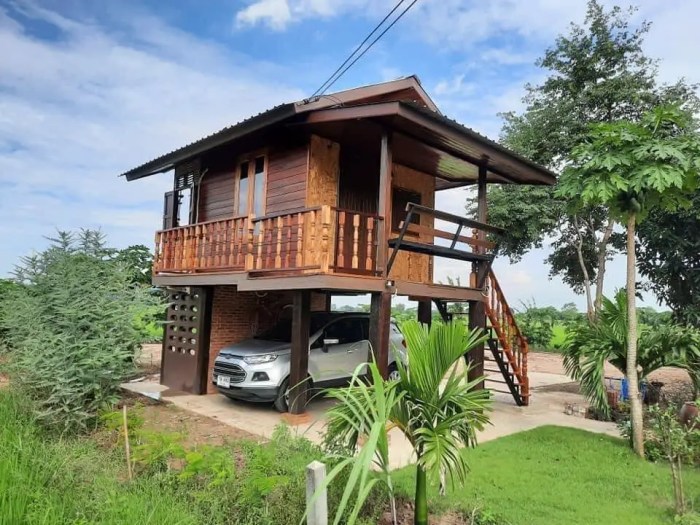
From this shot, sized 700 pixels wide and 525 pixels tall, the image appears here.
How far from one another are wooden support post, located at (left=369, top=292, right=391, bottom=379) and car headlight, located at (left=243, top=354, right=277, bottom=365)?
1.91 meters

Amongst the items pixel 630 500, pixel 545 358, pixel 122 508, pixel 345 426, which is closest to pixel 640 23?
pixel 545 358

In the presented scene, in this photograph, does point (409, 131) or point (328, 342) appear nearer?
point (409, 131)

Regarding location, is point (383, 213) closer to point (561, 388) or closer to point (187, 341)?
point (187, 341)

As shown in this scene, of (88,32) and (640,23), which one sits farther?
(640,23)

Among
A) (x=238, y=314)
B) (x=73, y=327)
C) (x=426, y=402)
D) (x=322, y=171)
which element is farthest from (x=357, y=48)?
(x=426, y=402)

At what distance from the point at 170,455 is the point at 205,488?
1.00 meters

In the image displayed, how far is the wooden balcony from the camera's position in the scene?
264 inches

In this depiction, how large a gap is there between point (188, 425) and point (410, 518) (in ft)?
13.6

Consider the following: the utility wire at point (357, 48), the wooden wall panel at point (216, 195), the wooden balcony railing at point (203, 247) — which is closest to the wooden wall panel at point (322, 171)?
the utility wire at point (357, 48)

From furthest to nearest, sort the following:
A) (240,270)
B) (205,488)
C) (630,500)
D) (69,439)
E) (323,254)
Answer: (240,270)
(323,254)
(69,439)
(630,500)
(205,488)

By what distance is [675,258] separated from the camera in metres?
13.6

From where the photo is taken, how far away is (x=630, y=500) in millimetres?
4477

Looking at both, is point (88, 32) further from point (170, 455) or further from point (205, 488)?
point (205, 488)

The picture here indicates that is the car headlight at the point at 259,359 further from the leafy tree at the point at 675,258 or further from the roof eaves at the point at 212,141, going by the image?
the leafy tree at the point at 675,258
